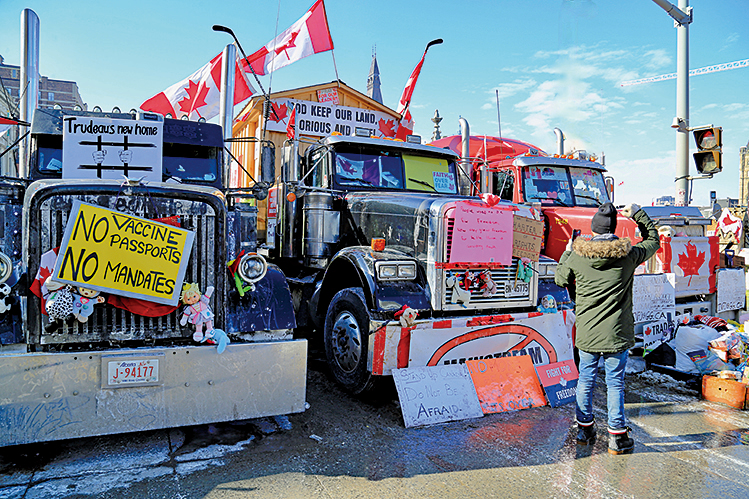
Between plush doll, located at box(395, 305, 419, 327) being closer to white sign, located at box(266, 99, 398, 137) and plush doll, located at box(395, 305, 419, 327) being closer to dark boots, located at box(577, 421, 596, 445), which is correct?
dark boots, located at box(577, 421, 596, 445)

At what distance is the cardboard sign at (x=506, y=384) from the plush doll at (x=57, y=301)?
10.4 ft

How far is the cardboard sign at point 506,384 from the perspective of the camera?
4.68 m

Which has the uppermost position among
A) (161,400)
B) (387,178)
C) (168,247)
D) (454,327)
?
(387,178)

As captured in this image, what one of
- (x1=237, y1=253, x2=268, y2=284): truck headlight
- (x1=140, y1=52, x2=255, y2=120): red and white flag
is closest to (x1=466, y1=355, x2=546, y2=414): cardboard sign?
(x1=237, y1=253, x2=268, y2=284): truck headlight

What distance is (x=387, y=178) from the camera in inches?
251

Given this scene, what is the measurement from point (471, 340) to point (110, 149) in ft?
11.4

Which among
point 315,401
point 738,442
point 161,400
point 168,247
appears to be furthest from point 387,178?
point 738,442

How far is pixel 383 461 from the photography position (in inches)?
143

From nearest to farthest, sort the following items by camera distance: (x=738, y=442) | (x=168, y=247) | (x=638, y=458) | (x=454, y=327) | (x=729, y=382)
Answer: (x=168, y=247)
(x=638, y=458)
(x=738, y=442)
(x=454, y=327)
(x=729, y=382)

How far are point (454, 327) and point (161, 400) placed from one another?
7.93 ft

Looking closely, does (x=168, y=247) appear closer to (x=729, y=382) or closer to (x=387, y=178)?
(x=387, y=178)

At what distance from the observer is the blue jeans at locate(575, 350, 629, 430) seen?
12.8 ft

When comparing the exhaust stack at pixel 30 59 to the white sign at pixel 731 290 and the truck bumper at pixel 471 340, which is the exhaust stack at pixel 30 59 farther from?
the white sign at pixel 731 290

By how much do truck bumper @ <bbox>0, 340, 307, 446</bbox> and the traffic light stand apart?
26.3 feet
